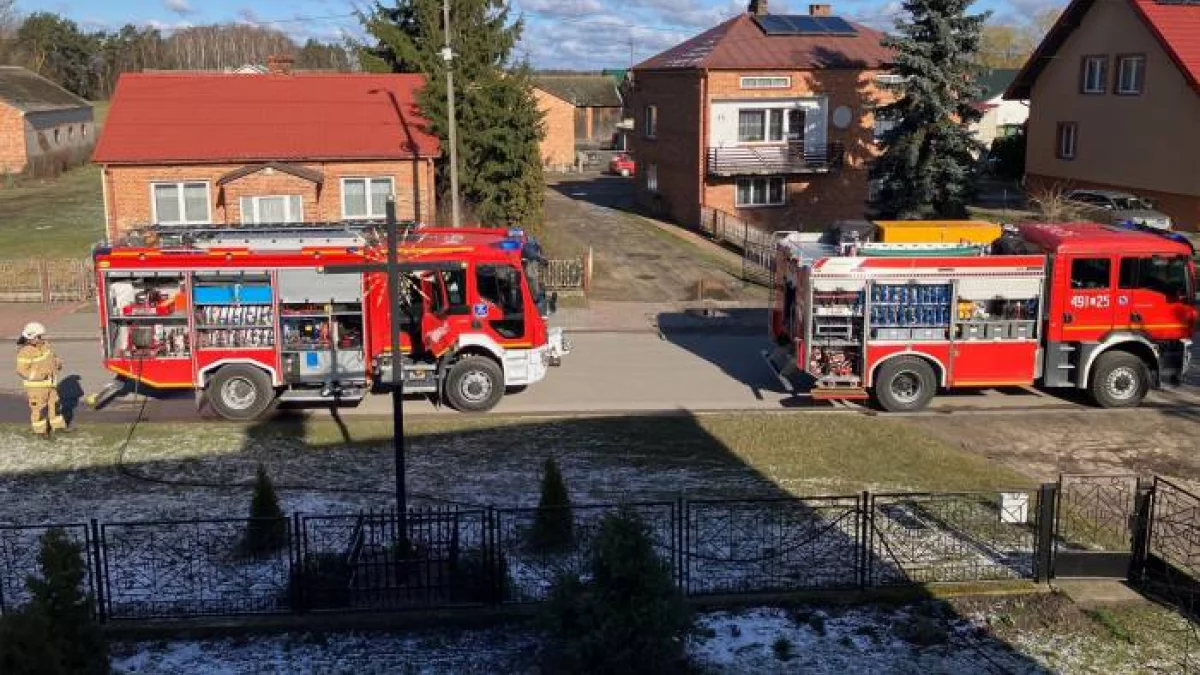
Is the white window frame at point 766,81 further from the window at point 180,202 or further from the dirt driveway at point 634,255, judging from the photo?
the window at point 180,202

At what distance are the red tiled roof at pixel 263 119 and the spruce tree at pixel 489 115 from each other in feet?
4.62

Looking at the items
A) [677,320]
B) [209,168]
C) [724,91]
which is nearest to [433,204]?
[209,168]

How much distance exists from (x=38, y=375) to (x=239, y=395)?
2.80 meters

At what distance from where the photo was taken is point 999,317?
57.5ft

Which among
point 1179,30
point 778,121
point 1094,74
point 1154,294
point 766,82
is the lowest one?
point 1154,294

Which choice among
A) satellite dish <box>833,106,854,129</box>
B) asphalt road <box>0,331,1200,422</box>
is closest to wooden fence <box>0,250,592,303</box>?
asphalt road <box>0,331,1200,422</box>

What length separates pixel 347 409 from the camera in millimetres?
18156

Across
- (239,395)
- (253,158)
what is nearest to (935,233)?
(239,395)

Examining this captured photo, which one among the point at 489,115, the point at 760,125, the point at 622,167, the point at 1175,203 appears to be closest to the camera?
the point at 489,115

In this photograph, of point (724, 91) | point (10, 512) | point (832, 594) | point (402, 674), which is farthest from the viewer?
point (724, 91)

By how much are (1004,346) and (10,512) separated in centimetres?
1380

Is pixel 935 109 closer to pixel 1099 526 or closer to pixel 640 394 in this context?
Result: pixel 640 394

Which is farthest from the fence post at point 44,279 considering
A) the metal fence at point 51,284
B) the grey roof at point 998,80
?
the grey roof at point 998,80

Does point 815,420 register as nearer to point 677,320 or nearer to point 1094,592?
point 1094,592
